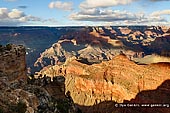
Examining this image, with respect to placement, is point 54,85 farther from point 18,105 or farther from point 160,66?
point 160,66

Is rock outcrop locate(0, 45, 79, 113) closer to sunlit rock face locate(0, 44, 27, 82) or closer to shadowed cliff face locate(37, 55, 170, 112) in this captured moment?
sunlit rock face locate(0, 44, 27, 82)

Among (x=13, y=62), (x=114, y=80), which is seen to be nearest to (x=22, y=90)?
(x=13, y=62)

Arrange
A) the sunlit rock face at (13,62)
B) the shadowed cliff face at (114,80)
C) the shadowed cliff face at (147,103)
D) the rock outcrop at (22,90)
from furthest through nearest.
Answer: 1. the shadowed cliff face at (114,80)
2. the shadowed cliff face at (147,103)
3. the sunlit rock face at (13,62)
4. the rock outcrop at (22,90)

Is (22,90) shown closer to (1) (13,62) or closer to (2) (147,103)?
(1) (13,62)

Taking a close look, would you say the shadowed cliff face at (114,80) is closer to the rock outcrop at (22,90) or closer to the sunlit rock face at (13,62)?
the rock outcrop at (22,90)

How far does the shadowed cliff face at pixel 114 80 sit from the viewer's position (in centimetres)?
8950

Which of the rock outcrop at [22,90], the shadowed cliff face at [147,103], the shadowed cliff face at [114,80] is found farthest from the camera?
the shadowed cliff face at [114,80]

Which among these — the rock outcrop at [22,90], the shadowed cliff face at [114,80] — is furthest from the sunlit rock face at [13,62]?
the shadowed cliff face at [114,80]

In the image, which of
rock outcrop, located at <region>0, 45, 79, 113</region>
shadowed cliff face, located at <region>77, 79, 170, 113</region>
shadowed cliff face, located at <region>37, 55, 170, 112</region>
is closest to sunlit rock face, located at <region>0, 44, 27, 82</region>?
rock outcrop, located at <region>0, 45, 79, 113</region>

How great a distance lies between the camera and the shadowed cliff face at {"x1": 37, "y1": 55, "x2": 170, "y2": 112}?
89.5 meters

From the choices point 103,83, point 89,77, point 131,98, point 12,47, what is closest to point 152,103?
point 131,98

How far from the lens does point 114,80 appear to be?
102 m

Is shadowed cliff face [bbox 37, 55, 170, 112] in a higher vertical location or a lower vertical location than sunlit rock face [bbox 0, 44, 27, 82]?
lower

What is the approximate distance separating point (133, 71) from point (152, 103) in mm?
13470
